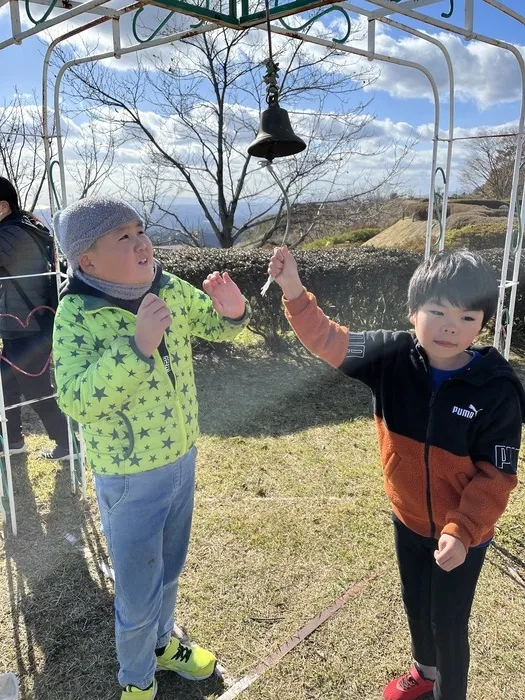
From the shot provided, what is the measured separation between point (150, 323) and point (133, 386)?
17cm

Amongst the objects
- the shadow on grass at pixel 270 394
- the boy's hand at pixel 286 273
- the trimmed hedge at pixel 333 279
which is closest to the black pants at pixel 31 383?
the shadow on grass at pixel 270 394

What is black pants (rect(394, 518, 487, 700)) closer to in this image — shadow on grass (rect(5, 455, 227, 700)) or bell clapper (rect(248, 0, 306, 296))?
shadow on grass (rect(5, 455, 227, 700))

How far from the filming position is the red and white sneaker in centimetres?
195

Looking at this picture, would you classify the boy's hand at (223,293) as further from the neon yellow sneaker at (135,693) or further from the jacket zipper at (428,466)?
the neon yellow sneaker at (135,693)

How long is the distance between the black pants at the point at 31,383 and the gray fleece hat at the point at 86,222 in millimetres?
2095

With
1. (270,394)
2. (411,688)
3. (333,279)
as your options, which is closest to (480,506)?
(411,688)

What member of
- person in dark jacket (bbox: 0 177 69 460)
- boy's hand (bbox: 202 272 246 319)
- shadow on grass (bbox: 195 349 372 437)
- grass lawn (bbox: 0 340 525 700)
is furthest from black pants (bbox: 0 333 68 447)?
boy's hand (bbox: 202 272 246 319)

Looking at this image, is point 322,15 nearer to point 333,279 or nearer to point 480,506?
point 480,506

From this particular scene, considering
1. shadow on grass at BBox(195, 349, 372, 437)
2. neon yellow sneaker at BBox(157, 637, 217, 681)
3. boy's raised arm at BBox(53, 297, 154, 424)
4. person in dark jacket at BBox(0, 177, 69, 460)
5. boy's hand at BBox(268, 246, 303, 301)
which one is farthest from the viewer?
shadow on grass at BBox(195, 349, 372, 437)

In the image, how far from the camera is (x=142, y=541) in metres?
1.66

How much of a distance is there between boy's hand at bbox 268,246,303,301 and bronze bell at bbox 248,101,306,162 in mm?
458

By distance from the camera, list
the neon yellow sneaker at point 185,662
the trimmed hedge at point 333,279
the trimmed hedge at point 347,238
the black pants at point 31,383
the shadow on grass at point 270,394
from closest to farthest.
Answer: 1. the neon yellow sneaker at point 185,662
2. the black pants at point 31,383
3. the shadow on grass at point 270,394
4. the trimmed hedge at point 333,279
5. the trimmed hedge at point 347,238

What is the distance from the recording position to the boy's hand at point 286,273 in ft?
5.31

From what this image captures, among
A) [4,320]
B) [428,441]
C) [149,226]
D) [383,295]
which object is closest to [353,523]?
[428,441]
